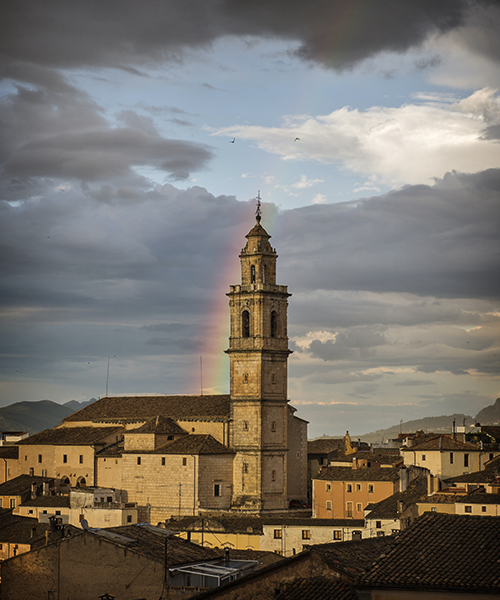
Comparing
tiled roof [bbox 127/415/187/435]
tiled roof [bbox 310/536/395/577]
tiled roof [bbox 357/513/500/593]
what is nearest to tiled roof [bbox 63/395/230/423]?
tiled roof [bbox 127/415/187/435]

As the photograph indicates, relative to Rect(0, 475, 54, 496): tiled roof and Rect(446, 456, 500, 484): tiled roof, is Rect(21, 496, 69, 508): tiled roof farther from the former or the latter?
Rect(446, 456, 500, 484): tiled roof

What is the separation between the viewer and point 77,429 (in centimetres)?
10006

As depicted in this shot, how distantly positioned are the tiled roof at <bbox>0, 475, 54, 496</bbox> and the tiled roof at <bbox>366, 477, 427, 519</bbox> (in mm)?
35554

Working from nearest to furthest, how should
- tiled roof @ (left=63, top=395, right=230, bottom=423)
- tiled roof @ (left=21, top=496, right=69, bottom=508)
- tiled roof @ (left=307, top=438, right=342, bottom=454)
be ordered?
tiled roof @ (left=21, top=496, right=69, bottom=508) → tiled roof @ (left=63, top=395, right=230, bottom=423) → tiled roof @ (left=307, top=438, right=342, bottom=454)

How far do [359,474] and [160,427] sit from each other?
1799cm

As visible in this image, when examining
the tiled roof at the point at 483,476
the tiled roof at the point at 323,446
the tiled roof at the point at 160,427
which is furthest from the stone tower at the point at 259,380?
the tiled roof at the point at 483,476

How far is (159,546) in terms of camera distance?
39.1m

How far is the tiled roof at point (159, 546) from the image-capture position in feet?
121

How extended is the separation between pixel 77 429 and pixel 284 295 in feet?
85.5

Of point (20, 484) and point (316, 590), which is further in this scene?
point (20, 484)

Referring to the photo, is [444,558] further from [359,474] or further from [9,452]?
[9,452]

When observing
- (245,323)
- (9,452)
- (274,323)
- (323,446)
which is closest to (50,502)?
(9,452)

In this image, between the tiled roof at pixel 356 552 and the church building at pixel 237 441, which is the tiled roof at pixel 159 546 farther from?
the church building at pixel 237 441

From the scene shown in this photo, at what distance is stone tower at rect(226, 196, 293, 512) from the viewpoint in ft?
284
